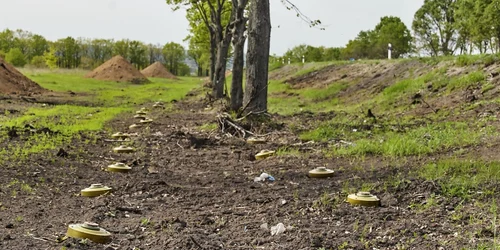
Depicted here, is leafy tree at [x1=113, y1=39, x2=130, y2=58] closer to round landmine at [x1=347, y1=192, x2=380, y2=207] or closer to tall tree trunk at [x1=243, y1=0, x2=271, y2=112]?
tall tree trunk at [x1=243, y1=0, x2=271, y2=112]

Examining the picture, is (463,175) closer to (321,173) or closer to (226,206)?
(321,173)

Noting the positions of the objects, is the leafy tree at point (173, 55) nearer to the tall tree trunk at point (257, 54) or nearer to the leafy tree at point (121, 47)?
the leafy tree at point (121, 47)

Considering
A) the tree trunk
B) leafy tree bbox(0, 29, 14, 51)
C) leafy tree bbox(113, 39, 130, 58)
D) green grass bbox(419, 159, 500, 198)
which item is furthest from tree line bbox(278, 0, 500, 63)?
leafy tree bbox(0, 29, 14, 51)

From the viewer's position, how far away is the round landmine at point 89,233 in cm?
345

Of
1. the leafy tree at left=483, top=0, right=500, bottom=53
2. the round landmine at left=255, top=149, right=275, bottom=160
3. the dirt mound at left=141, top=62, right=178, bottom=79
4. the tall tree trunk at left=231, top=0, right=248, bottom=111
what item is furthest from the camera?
the dirt mound at left=141, top=62, right=178, bottom=79

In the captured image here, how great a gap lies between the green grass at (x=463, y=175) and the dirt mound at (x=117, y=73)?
45.5 metres

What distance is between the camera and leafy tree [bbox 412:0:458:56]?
129 feet

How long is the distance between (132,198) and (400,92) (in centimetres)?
1139

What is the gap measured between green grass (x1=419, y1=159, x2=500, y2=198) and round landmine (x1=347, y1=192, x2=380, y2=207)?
60 cm

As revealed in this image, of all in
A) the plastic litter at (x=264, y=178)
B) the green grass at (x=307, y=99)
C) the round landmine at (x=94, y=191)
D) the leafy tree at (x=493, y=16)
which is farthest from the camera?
the leafy tree at (x=493, y=16)

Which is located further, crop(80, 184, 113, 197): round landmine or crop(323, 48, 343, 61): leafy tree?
crop(323, 48, 343, 61): leafy tree

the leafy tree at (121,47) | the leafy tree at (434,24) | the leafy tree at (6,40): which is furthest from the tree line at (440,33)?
the leafy tree at (6,40)

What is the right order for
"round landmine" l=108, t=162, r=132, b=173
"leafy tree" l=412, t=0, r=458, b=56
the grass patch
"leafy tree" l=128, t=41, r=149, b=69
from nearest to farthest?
"round landmine" l=108, t=162, r=132, b=173
the grass patch
"leafy tree" l=412, t=0, r=458, b=56
"leafy tree" l=128, t=41, r=149, b=69

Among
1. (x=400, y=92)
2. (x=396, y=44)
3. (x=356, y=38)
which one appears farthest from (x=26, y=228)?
(x=356, y=38)
